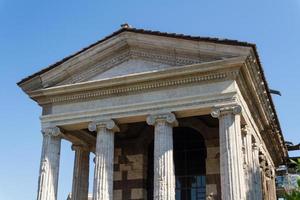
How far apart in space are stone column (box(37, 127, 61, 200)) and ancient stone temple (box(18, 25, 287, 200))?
0.04 metres

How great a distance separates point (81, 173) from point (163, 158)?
20.1 feet

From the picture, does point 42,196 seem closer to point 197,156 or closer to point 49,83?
point 49,83

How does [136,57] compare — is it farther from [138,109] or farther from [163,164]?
[163,164]

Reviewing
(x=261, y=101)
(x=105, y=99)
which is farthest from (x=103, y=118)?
(x=261, y=101)

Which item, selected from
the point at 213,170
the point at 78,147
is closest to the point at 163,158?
the point at 213,170

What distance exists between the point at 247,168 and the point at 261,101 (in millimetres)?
3924

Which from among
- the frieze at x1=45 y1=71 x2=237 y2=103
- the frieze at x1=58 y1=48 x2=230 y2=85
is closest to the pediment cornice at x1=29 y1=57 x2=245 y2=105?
the frieze at x1=45 y1=71 x2=237 y2=103

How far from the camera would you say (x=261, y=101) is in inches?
894

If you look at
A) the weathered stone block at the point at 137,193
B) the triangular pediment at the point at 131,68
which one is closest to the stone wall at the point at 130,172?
the weathered stone block at the point at 137,193

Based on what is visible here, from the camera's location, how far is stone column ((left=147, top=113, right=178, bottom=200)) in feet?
60.6

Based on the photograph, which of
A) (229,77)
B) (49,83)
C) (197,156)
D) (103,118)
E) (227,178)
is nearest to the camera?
(227,178)

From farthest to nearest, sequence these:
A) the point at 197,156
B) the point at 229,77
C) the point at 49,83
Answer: the point at 197,156
the point at 49,83
the point at 229,77

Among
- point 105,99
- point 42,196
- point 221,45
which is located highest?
point 221,45

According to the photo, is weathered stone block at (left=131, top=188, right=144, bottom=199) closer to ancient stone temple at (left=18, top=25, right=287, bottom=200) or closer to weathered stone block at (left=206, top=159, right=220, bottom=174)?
ancient stone temple at (left=18, top=25, right=287, bottom=200)
